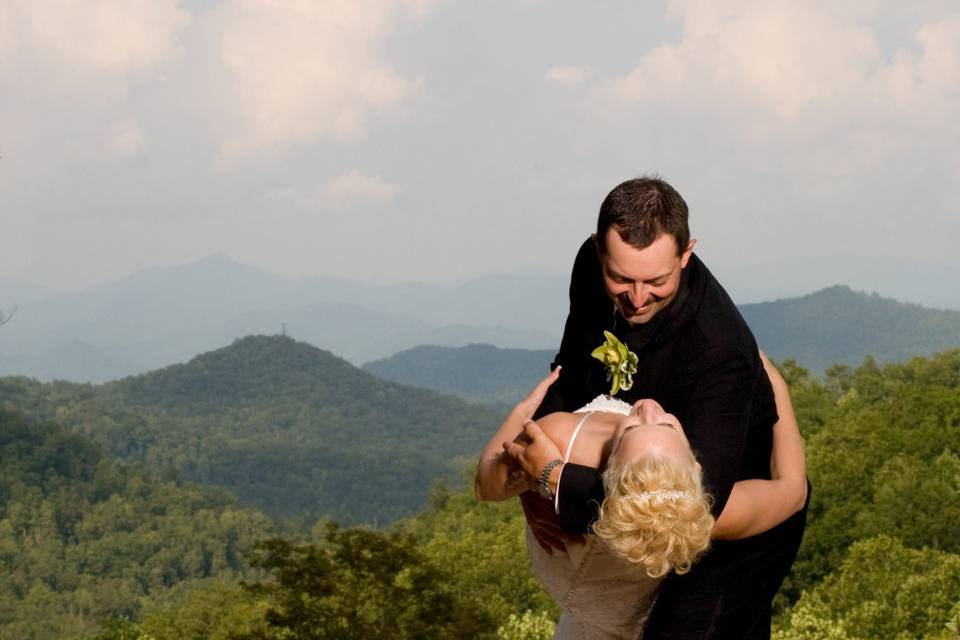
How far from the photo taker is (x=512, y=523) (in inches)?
1978

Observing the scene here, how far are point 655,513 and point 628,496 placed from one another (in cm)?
8

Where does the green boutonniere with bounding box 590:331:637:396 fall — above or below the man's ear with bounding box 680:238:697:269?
below

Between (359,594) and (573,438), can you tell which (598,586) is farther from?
(359,594)

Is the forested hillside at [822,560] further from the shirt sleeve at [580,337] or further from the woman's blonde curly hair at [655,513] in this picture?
the woman's blonde curly hair at [655,513]

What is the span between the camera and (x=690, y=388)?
3.43m

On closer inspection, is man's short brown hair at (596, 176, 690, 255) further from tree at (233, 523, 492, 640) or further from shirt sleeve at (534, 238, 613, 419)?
tree at (233, 523, 492, 640)

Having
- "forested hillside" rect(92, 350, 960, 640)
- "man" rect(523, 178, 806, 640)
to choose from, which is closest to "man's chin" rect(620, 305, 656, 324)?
"man" rect(523, 178, 806, 640)

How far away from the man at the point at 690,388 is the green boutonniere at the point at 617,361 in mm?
38

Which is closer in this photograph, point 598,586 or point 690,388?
point 690,388

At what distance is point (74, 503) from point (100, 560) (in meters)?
14.6

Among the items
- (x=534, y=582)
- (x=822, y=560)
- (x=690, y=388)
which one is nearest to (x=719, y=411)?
(x=690, y=388)

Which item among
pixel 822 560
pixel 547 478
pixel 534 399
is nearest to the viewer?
pixel 547 478

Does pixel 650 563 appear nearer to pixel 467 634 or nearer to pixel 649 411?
pixel 649 411

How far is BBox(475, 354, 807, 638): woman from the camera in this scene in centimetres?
295
